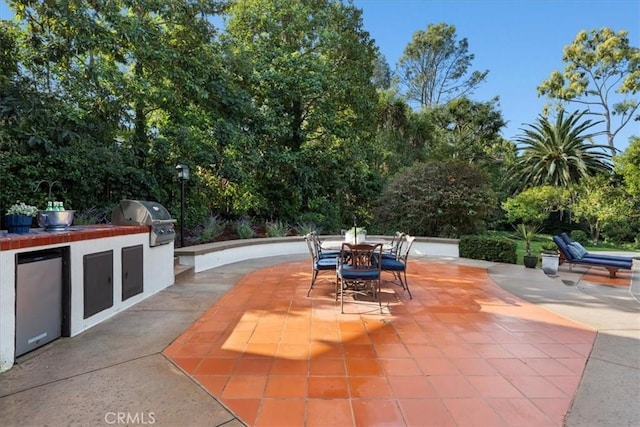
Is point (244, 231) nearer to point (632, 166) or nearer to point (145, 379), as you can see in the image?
point (145, 379)

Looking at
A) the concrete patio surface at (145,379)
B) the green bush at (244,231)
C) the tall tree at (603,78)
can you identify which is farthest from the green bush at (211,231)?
the tall tree at (603,78)

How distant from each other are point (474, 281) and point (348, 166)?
6581 millimetres

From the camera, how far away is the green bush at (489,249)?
7828mm

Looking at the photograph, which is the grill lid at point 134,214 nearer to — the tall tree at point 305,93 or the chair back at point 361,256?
the chair back at point 361,256

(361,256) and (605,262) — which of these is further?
(605,262)

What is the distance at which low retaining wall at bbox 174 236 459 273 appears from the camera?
6.31 metres

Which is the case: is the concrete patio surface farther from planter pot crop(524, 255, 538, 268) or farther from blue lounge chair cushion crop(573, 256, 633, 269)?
planter pot crop(524, 255, 538, 268)

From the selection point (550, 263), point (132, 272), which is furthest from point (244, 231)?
point (550, 263)

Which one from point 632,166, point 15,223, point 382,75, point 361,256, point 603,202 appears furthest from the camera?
point 382,75

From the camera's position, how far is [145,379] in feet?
7.63

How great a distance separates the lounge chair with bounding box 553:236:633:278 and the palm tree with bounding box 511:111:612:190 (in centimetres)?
1035

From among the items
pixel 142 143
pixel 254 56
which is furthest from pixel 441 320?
pixel 254 56

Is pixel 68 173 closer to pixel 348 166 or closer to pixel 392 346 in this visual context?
pixel 392 346

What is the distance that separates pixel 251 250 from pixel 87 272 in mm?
4930
